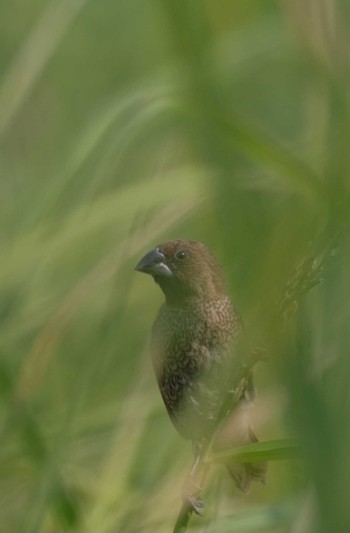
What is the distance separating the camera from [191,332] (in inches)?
91.1

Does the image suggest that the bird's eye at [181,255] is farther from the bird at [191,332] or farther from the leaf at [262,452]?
the leaf at [262,452]

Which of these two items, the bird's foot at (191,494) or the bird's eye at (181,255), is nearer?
the bird's foot at (191,494)

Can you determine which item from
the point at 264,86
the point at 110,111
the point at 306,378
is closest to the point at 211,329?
the point at 110,111

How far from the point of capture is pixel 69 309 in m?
2.19

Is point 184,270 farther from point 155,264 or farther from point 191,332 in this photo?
point 191,332

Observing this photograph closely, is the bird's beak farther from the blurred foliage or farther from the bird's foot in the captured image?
the bird's foot

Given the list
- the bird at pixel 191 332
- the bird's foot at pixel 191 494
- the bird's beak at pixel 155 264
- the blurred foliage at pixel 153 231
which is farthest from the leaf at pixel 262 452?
the bird's beak at pixel 155 264

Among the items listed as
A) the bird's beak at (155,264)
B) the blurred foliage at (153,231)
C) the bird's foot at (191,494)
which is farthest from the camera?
the bird's beak at (155,264)

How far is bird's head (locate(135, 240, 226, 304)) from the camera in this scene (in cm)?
241

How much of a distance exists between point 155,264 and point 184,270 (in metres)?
0.07

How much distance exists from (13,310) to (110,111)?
1.64 feet

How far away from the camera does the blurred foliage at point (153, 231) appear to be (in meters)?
1.25

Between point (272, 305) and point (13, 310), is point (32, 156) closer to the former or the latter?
point (13, 310)

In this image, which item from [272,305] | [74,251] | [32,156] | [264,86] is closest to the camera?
[272,305]
